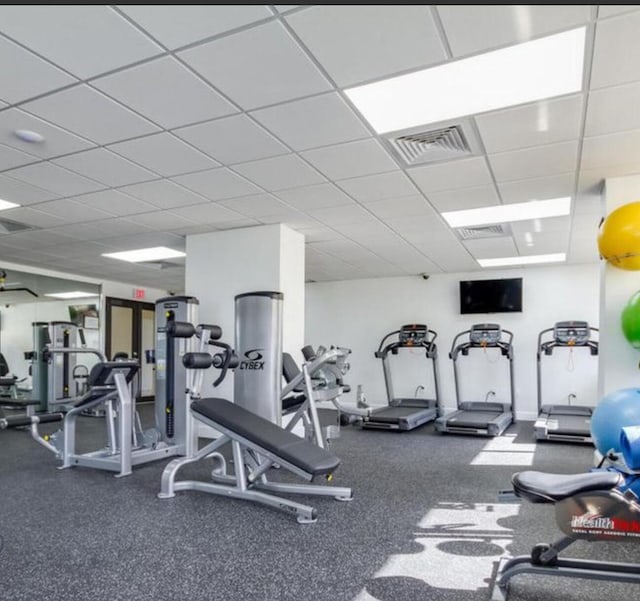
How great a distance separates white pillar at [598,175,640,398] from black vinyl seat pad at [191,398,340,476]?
2.41m

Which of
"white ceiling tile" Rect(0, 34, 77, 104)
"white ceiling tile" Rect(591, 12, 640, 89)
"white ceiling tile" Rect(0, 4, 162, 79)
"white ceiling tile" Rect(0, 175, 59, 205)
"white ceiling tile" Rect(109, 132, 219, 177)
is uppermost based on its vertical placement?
"white ceiling tile" Rect(0, 4, 162, 79)

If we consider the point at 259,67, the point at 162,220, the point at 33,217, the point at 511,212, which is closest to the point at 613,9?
the point at 259,67

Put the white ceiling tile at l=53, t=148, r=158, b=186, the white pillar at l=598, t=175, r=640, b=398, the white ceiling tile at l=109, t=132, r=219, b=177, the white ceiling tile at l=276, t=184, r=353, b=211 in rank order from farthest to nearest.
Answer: the white ceiling tile at l=276, t=184, r=353, b=211, the white pillar at l=598, t=175, r=640, b=398, the white ceiling tile at l=53, t=148, r=158, b=186, the white ceiling tile at l=109, t=132, r=219, b=177

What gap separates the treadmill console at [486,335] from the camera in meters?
7.29

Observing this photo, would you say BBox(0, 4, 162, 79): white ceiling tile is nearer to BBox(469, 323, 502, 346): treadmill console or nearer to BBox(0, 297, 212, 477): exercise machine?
BBox(0, 297, 212, 477): exercise machine

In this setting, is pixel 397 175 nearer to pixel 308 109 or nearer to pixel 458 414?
pixel 308 109

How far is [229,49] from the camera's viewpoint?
231 cm

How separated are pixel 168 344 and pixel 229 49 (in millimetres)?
3383

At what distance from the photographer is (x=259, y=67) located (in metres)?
2.46

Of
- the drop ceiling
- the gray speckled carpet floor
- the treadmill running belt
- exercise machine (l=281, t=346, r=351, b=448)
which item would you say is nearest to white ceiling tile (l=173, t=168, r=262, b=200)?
the drop ceiling

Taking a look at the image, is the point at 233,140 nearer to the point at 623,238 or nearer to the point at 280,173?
the point at 280,173

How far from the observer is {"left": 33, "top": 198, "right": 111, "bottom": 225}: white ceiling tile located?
4723 millimetres

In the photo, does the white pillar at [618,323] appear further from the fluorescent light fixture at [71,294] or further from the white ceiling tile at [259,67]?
the fluorescent light fixture at [71,294]

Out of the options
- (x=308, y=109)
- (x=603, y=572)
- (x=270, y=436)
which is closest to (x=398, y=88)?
(x=308, y=109)
